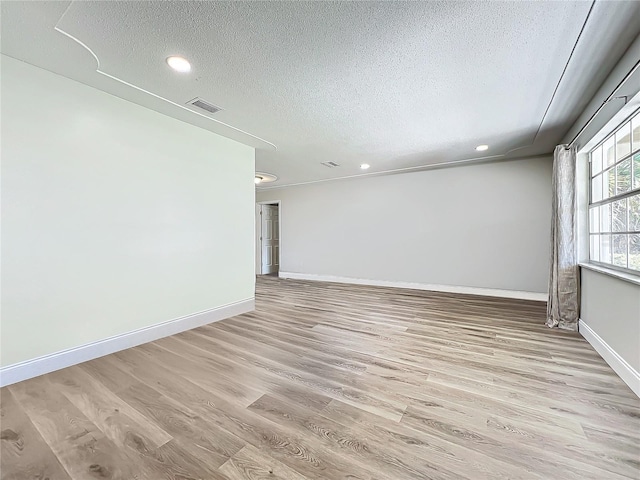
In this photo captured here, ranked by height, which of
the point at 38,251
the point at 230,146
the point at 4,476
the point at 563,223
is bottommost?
the point at 4,476

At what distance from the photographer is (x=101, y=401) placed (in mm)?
1843

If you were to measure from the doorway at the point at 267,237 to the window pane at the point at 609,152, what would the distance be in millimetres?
6470

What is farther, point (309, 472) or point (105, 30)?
point (105, 30)

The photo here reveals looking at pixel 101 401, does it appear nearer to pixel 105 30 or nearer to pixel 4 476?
pixel 4 476

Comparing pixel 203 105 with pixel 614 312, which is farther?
pixel 203 105

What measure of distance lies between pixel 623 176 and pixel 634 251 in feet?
2.29

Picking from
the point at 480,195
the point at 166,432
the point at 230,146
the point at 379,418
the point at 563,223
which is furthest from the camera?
the point at 480,195

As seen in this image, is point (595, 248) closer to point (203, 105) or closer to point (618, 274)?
point (618, 274)

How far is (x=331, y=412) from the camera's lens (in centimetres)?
A: 172

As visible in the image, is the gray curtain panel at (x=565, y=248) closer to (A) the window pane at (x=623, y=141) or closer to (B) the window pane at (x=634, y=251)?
(A) the window pane at (x=623, y=141)

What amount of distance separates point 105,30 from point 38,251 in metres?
1.77

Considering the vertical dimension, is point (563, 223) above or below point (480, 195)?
below

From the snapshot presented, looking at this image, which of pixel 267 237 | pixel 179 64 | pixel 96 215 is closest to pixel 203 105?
pixel 179 64

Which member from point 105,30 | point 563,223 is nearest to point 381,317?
point 563,223
